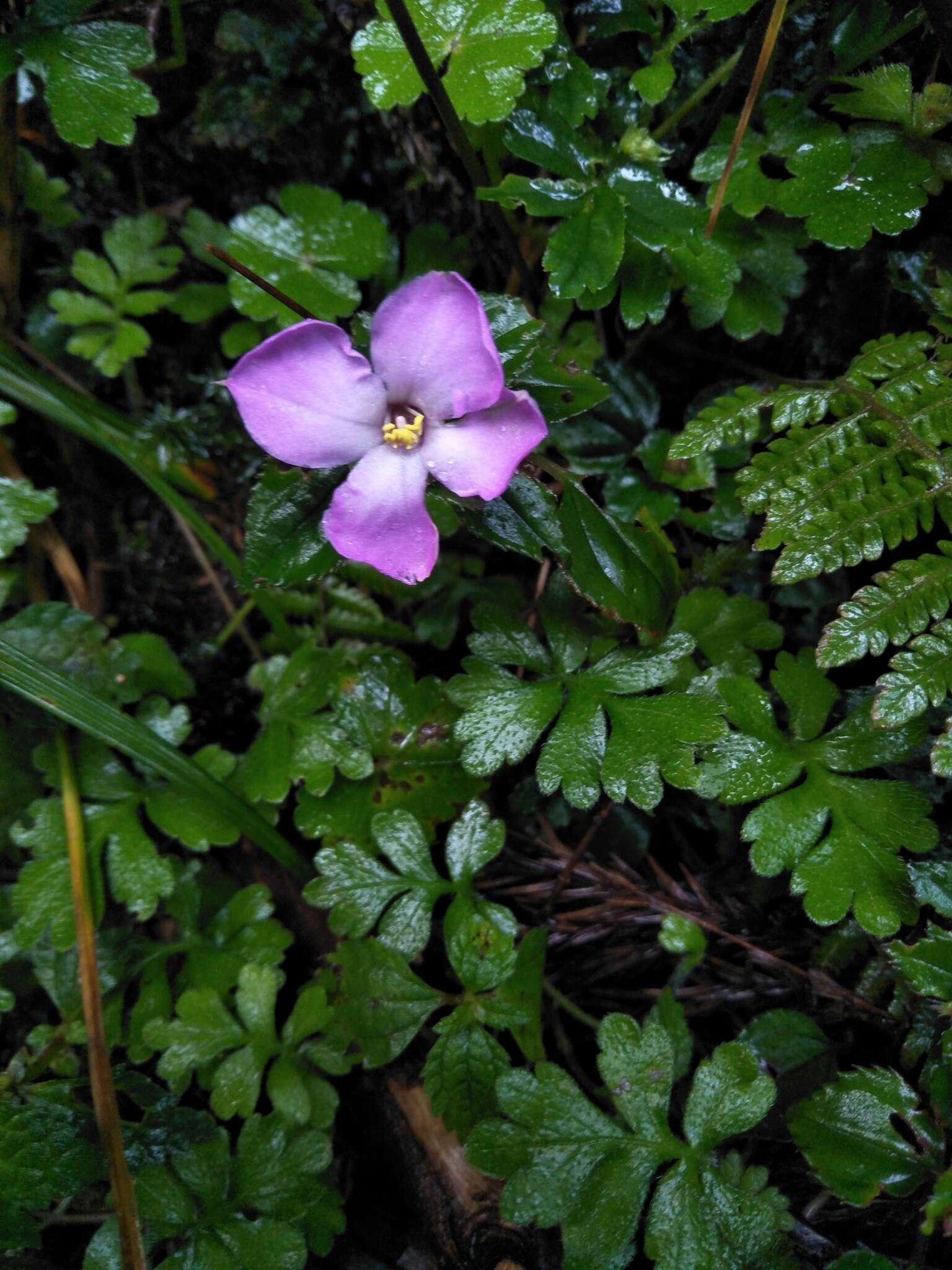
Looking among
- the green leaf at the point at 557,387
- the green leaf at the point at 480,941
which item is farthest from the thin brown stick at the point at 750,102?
the green leaf at the point at 480,941

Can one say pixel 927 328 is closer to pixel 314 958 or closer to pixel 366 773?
pixel 366 773

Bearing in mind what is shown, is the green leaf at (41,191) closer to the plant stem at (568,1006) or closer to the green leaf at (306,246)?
the green leaf at (306,246)

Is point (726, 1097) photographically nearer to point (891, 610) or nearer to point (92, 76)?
point (891, 610)

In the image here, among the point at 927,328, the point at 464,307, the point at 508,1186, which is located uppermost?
the point at 464,307

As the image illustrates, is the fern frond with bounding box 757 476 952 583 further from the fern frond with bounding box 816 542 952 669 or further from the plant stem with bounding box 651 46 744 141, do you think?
the plant stem with bounding box 651 46 744 141

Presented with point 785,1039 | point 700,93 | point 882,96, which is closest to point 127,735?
point 785,1039

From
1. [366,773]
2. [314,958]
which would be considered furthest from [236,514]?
[314,958]

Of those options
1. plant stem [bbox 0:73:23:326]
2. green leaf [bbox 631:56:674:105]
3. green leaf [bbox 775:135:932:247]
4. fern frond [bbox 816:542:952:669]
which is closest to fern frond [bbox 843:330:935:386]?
green leaf [bbox 775:135:932:247]
